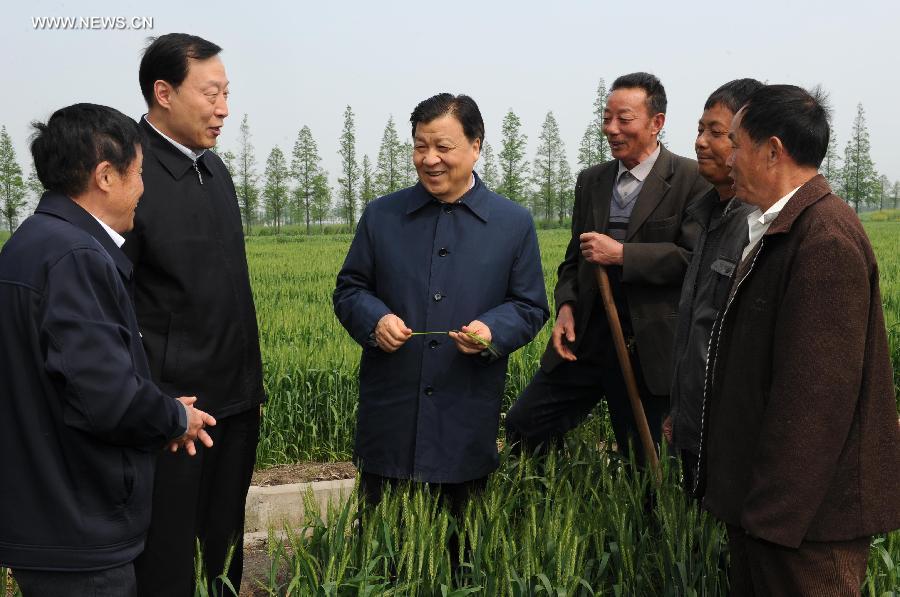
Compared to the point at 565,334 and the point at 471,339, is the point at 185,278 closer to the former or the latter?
the point at 471,339

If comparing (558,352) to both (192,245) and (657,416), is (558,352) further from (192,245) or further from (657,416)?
(192,245)

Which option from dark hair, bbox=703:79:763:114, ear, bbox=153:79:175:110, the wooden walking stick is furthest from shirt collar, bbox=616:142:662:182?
ear, bbox=153:79:175:110

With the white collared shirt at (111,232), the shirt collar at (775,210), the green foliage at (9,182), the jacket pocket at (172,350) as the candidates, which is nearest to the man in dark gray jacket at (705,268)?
the shirt collar at (775,210)

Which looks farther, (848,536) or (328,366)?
(328,366)

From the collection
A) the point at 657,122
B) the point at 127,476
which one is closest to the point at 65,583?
the point at 127,476

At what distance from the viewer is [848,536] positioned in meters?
1.85

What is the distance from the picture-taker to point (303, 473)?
466 centimetres

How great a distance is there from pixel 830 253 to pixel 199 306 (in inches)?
69.8

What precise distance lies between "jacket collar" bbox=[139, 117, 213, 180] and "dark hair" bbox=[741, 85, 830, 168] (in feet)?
5.44

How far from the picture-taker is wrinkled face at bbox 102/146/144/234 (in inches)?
81.5

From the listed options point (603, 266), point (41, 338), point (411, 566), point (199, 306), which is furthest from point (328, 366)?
point (41, 338)

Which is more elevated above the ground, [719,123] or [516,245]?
[719,123]

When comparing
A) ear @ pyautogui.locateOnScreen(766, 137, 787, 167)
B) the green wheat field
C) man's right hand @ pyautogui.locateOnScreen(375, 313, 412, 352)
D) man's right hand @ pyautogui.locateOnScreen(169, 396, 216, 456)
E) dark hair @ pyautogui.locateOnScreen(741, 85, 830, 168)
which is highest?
dark hair @ pyautogui.locateOnScreen(741, 85, 830, 168)

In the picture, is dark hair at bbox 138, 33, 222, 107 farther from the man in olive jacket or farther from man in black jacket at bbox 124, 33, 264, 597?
Answer: the man in olive jacket
